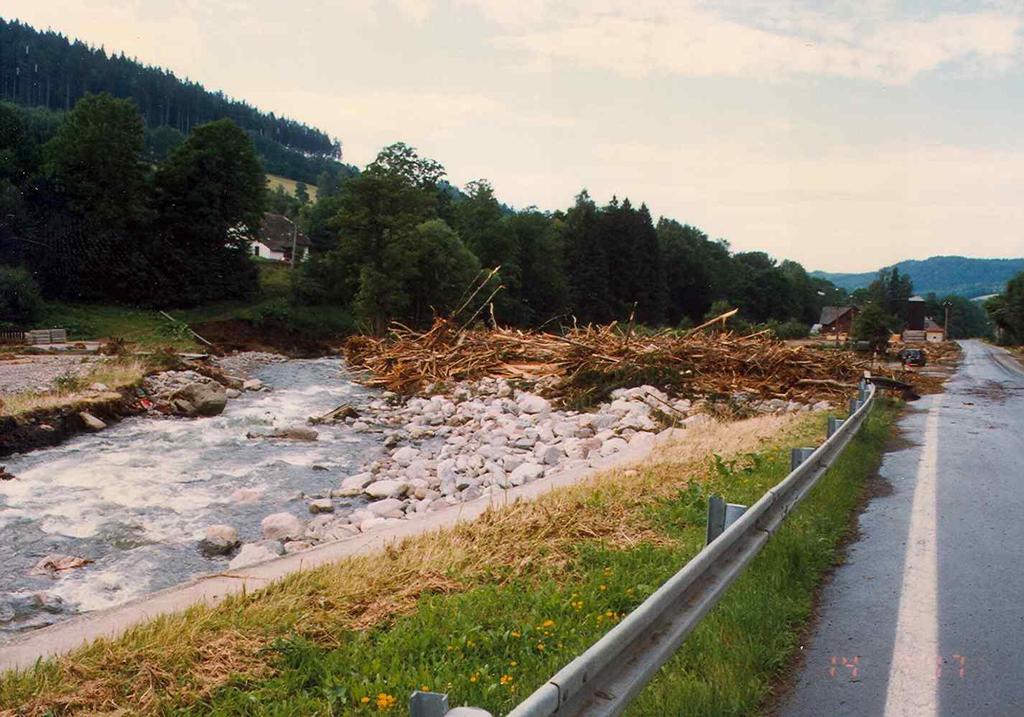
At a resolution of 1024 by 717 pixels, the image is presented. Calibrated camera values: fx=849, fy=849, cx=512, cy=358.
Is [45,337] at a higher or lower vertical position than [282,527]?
lower

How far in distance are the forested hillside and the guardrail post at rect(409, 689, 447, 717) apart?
415 ft

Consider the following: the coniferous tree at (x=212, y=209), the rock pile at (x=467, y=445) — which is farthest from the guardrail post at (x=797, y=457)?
the coniferous tree at (x=212, y=209)

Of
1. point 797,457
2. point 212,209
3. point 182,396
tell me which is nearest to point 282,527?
point 797,457

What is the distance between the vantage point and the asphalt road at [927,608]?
4156mm

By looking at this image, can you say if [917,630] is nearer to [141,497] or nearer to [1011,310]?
[141,497]

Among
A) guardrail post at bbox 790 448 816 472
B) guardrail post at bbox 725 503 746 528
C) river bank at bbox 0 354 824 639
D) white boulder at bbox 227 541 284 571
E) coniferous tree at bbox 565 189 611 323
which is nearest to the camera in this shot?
guardrail post at bbox 725 503 746 528

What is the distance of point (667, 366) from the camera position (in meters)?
21.5

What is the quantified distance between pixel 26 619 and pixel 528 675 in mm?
5346

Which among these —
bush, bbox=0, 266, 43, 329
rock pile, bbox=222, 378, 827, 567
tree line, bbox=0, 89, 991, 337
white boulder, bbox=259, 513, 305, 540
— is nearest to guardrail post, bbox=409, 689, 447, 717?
rock pile, bbox=222, 378, 827, 567

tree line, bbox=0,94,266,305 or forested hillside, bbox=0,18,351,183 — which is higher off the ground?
forested hillside, bbox=0,18,351,183

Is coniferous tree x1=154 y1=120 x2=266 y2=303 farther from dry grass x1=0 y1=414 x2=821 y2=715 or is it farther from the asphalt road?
the asphalt road

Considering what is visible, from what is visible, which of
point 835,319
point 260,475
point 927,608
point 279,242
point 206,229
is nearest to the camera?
point 927,608

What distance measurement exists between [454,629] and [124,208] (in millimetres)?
60698

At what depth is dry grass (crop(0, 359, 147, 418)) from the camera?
17.1 meters
